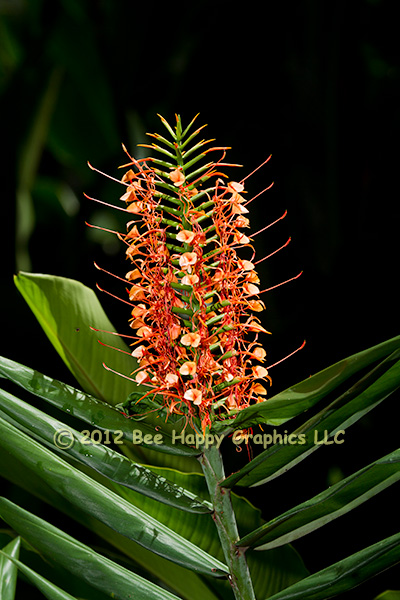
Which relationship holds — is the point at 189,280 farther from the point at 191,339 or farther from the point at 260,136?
the point at 260,136

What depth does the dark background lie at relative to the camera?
3.75 feet

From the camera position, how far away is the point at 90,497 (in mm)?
470

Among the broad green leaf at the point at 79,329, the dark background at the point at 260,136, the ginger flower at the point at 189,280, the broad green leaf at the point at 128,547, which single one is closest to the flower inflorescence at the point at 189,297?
the ginger flower at the point at 189,280

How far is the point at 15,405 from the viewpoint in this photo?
19.0 inches

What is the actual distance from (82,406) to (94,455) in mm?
42

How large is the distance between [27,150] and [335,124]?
2.52 ft

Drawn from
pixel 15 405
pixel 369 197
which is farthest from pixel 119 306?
pixel 15 405

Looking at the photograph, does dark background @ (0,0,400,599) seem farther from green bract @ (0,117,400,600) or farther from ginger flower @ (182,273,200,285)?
ginger flower @ (182,273,200,285)

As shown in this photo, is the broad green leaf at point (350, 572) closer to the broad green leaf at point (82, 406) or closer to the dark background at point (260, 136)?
the broad green leaf at point (82, 406)

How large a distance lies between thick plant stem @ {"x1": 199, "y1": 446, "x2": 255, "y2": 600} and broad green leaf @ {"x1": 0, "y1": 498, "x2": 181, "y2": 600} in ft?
0.20

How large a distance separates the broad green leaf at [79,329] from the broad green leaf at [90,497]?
185 mm

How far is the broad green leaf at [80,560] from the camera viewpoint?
46cm

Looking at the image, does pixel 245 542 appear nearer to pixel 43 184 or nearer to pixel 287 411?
pixel 287 411

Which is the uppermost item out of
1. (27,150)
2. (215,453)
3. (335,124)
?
(335,124)
